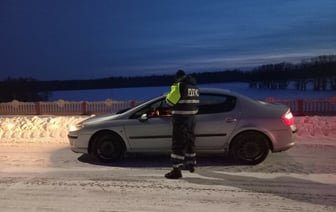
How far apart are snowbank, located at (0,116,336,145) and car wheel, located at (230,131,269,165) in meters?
3.18

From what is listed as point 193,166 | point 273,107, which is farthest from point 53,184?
point 273,107

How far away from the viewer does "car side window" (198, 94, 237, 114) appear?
8.80 m

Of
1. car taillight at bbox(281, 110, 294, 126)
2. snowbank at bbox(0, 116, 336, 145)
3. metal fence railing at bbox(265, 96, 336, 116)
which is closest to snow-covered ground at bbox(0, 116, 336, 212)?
car taillight at bbox(281, 110, 294, 126)

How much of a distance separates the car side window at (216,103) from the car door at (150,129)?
71 cm

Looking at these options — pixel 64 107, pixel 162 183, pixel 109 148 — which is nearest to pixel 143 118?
pixel 109 148

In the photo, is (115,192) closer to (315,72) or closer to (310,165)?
(310,165)

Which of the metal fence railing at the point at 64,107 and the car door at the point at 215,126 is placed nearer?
the car door at the point at 215,126

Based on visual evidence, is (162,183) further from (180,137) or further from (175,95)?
(175,95)

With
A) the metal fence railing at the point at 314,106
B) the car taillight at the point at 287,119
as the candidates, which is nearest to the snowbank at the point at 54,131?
the car taillight at the point at 287,119

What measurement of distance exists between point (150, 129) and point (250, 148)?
6.39 feet

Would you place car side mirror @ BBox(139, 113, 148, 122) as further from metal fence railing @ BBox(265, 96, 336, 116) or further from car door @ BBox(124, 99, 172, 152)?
metal fence railing @ BBox(265, 96, 336, 116)

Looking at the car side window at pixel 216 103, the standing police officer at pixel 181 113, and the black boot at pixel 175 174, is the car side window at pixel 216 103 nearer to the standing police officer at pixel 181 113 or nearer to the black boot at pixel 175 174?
A: the standing police officer at pixel 181 113

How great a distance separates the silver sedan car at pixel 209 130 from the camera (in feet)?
28.2

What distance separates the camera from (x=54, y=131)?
1312 centimetres
